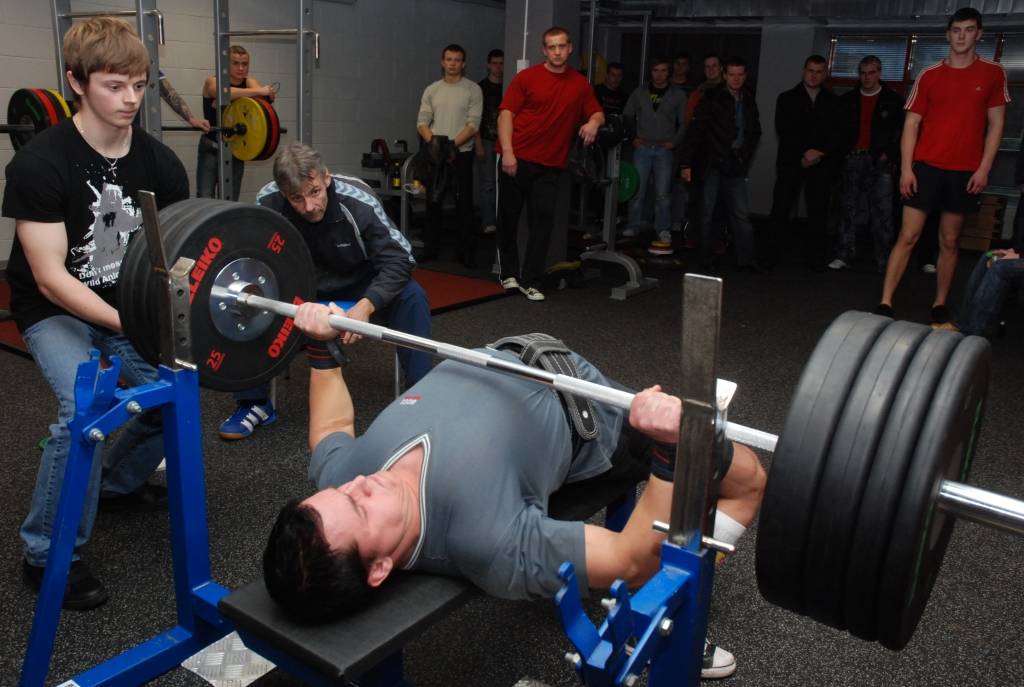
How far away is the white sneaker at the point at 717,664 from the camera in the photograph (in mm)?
1681

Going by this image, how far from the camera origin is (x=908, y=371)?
3.23 ft

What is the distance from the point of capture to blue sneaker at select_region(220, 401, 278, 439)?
107 inches

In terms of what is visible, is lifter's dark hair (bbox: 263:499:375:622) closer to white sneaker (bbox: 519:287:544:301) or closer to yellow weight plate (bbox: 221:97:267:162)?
white sneaker (bbox: 519:287:544:301)

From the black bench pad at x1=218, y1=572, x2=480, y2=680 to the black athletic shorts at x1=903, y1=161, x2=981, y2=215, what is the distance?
3.40m

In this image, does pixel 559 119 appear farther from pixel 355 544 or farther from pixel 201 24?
pixel 355 544

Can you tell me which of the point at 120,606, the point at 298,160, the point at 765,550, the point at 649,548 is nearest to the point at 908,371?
the point at 765,550

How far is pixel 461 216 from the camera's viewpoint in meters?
5.53

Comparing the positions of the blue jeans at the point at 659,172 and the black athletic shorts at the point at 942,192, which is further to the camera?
the blue jeans at the point at 659,172

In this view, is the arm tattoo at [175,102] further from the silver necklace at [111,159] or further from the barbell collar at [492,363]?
the barbell collar at [492,363]

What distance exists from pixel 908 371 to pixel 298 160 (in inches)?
72.8

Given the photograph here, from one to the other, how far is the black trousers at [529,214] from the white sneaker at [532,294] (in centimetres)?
3

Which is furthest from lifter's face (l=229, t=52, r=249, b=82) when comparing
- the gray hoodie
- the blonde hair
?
the blonde hair

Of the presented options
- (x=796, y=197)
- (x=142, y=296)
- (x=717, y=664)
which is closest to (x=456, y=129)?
(x=796, y=197)

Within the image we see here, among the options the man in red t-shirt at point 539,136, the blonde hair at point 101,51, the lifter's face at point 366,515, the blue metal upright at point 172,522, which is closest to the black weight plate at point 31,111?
the blonde hair at point 101,51
